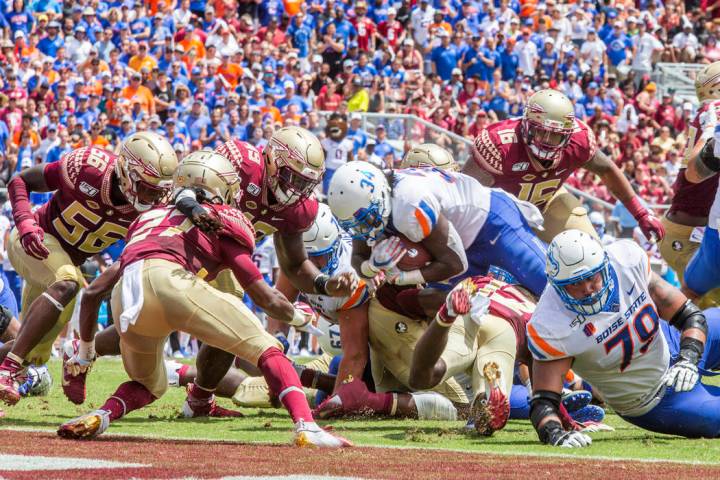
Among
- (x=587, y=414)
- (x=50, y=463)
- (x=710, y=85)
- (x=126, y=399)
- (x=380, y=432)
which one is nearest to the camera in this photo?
(x=50, y=463)

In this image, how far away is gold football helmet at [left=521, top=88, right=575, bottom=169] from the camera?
8.74 m

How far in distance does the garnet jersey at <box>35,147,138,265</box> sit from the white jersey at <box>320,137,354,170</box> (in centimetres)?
812

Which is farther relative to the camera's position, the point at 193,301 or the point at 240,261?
the point at 240,261

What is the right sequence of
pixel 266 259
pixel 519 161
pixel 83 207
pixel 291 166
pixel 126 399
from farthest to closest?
pixel 266 259 < pixel 519 161 < pixel 83 207 < pixel 291 166 < pixel 126 399

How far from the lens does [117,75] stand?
58.0 ft

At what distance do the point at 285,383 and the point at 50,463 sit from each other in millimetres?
1268

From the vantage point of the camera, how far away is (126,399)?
646 cm

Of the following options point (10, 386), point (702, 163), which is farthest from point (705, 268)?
point (10, 386)

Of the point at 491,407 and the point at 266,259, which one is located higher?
the point at 491,407

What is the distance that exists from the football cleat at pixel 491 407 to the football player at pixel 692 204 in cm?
313

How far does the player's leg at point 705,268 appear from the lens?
852cm

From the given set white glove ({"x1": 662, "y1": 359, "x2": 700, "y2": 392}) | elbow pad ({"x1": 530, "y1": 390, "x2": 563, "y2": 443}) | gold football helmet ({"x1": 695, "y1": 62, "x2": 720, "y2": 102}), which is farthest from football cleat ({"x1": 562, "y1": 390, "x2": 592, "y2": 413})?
gold football helmet ({"x1": 695, "y1": 62, "x2": 720, "y2": 102})

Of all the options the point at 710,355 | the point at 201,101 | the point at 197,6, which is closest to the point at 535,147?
the point at 710,355

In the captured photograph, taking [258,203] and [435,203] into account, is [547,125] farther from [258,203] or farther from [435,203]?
[258,203]
